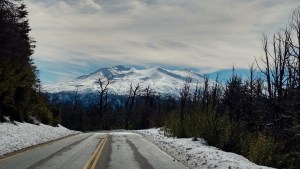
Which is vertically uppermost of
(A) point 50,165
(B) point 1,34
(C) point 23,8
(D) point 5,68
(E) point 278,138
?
(C) point 23,8

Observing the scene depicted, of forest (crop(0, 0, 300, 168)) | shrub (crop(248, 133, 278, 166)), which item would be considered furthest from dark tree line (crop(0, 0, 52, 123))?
shrub (crop(248, 133, 278, 166))

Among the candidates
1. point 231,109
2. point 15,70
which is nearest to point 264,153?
point 231,109

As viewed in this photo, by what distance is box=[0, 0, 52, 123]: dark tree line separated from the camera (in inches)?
1378

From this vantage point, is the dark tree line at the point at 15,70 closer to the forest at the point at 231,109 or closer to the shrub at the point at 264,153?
the forest at the point at 231,109

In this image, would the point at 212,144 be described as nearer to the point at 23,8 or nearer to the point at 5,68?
the point at 5,68

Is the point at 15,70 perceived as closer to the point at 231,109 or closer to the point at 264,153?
the point at 231,109

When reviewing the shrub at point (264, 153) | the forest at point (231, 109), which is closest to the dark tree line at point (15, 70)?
the forest at point (231, 109)

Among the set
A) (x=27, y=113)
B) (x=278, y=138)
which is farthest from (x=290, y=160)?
(x=27, y=113)

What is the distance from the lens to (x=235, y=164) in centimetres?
1534

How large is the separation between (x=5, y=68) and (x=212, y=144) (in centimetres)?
1879

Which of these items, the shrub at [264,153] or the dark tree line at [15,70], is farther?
the dark tree line at [15,70]

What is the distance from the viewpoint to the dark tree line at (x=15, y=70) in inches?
1378

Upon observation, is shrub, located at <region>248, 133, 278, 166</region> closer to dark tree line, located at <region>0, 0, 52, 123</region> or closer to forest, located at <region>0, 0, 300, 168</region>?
forest, located at <region>0, 0, 300, 168</region>

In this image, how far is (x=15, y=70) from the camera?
130 feet
